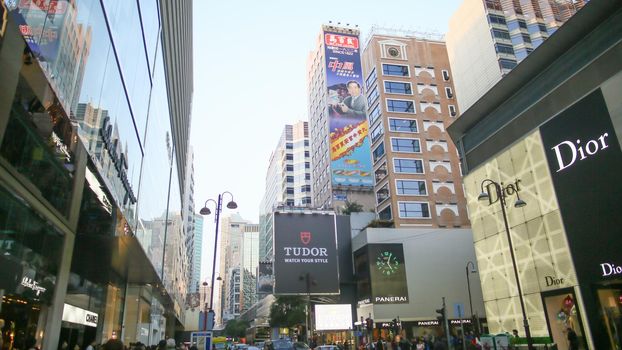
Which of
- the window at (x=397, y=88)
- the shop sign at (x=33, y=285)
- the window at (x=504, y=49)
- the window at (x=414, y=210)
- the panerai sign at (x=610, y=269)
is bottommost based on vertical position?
the shop sign at (x=33, y=285)

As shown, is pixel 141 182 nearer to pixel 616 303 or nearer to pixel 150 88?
pixel 150 88

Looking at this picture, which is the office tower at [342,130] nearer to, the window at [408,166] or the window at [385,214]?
the window at [385,214]

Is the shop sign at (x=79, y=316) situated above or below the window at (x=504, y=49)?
below

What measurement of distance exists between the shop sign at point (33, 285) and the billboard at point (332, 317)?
3724 centimetres

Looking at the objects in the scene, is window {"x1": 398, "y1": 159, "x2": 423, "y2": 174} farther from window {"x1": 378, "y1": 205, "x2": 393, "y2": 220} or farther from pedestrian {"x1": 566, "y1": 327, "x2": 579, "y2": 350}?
pedestrian {"x1": 566, "y1": 327, "x2": 579, "y2": 350}

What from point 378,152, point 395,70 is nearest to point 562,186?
point 378,152

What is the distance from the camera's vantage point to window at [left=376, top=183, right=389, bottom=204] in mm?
64150

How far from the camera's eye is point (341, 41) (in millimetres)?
88500

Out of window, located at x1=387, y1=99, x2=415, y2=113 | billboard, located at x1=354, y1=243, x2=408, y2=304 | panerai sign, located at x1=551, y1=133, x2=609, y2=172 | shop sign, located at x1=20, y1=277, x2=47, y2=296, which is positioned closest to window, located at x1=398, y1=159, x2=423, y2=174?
window, located at x1=387, y1=99, x2=415, y2=113

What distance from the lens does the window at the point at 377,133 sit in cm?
6705

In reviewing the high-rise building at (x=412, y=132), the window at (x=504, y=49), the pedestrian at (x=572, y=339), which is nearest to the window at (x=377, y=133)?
the high-rise building at (x=412, y=132)

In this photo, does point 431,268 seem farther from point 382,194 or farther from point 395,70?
point 395,70

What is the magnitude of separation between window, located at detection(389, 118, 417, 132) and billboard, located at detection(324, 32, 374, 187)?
12548 millimetres

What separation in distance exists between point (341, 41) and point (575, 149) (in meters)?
72.8
